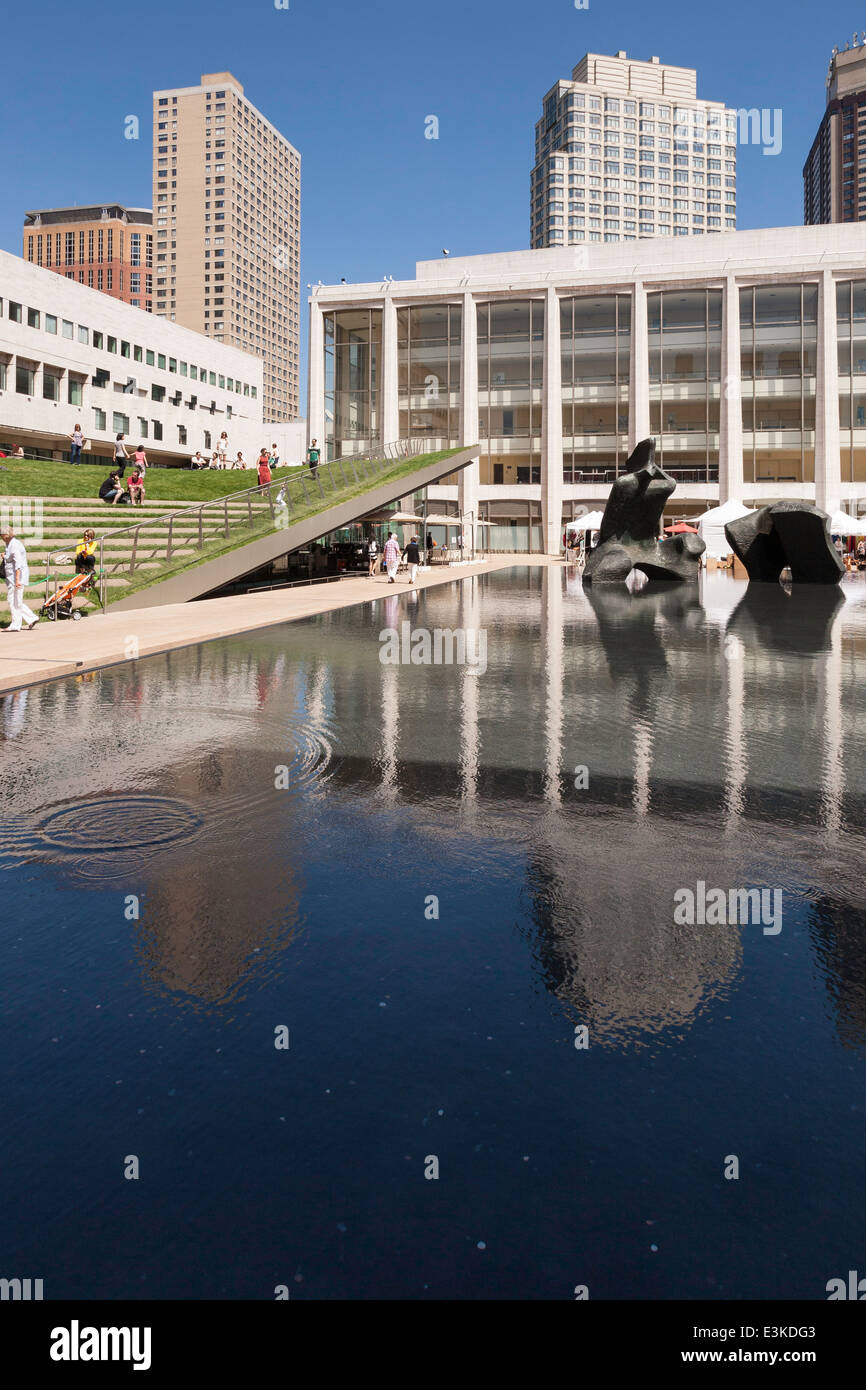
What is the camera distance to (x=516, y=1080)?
304 centimetres

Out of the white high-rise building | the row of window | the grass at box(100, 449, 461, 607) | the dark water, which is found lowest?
the dark water

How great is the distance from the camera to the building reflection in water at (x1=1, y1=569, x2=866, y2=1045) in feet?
13.3

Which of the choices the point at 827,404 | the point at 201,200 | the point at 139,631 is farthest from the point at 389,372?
the point at 201,200

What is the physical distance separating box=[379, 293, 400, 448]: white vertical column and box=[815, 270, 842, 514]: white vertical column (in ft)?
95.1

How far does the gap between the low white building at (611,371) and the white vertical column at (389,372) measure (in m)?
0.13

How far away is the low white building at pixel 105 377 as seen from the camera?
195ft

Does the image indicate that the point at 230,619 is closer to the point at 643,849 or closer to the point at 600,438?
the point at 643,849

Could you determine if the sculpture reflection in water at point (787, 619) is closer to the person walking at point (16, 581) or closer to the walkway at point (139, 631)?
the walkway at point (139, 631)

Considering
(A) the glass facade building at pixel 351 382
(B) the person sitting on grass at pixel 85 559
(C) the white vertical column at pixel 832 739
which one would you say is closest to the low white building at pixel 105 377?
(A) the glass facade building at pixel 351 382

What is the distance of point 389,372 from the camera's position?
74188 mm

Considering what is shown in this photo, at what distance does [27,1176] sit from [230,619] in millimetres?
17015

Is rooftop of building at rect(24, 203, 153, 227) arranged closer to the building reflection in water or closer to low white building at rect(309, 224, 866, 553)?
low white building at rect(309, 224, 866, 553)

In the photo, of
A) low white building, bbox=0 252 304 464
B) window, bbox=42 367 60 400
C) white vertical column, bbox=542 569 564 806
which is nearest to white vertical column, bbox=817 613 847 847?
white vertical column, bbox=542 569 564 806
